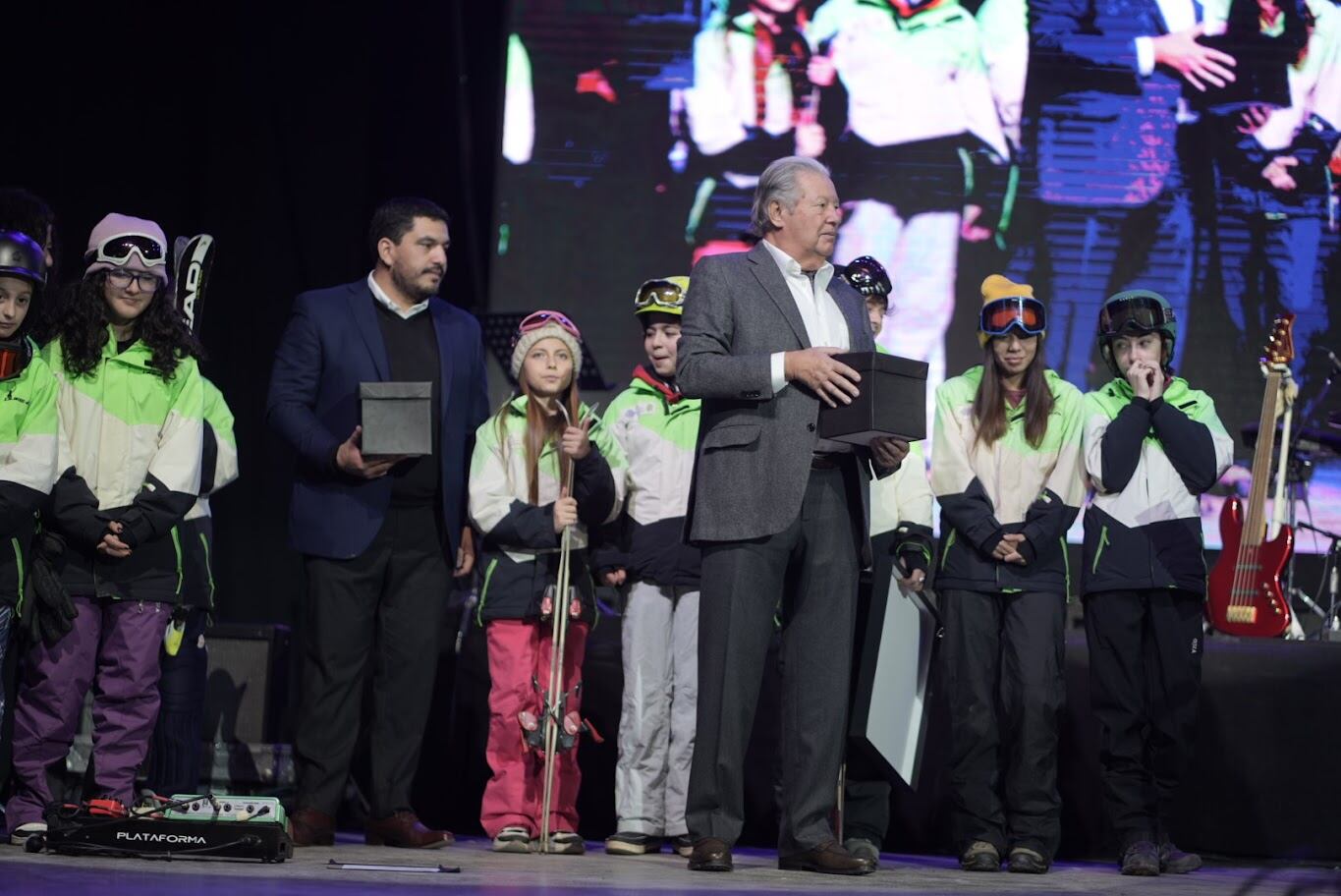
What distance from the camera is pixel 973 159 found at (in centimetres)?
655

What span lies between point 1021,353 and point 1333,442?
2.40m

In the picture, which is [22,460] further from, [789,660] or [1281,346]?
[1281,346]

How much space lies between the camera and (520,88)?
6.65 m

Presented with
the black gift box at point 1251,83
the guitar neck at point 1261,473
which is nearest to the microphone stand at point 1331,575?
the guitar neck at point 1261,473

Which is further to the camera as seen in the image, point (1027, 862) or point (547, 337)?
point (547, 337)

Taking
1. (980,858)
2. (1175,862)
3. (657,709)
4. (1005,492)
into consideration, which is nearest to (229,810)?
(657,709)

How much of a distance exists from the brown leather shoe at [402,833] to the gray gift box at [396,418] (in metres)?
1.01

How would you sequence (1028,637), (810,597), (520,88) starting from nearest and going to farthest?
(810,597) < (1028,637) < (520,88)

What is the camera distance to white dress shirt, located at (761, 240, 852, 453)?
3797 millimetres

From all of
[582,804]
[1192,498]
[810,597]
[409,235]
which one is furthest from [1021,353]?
[582,804]

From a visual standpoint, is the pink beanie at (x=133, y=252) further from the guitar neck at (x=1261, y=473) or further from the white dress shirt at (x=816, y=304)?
the guitar neck at (x=1261, y=473)

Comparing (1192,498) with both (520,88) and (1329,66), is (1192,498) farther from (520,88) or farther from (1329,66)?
(520,88)

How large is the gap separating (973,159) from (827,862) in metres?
3.75

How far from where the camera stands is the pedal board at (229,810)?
3.61 meters
